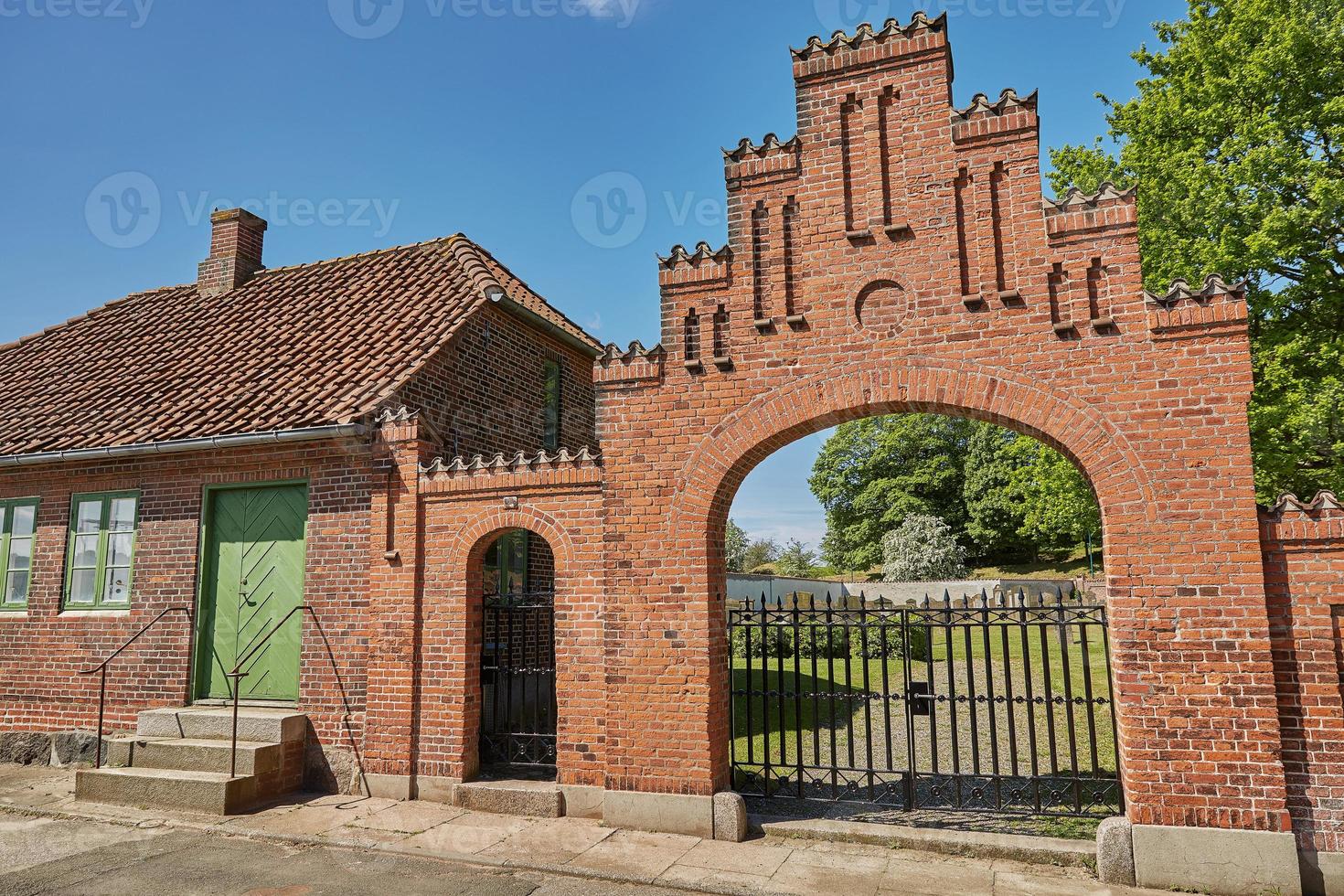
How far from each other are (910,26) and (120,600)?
36.0 ft

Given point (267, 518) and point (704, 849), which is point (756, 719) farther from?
point (267, 518)

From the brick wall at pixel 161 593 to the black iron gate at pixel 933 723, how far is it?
4.33m

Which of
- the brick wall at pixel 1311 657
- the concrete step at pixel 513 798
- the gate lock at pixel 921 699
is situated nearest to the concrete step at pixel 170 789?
the concrete step at pixel 513 798

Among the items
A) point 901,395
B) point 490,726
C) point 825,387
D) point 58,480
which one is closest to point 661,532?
point 825,387

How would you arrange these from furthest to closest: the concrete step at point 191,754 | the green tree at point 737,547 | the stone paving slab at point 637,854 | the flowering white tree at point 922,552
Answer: the green tree at point 737,547
the flowering white tree at point 922,552
the concrete step at point 191,754
the stone paving slab at point 637,854

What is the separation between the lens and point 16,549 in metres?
10.9

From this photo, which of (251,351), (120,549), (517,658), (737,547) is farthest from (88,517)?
(737,547)

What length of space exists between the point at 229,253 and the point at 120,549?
6088 millimetres

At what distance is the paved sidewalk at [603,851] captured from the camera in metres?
5.99

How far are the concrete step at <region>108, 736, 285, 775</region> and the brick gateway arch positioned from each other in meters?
1.10

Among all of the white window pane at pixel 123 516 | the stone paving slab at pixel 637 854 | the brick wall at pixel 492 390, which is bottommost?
the stone paving slab at pixel 637 854

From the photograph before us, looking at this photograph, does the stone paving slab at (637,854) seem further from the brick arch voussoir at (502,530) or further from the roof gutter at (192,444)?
the roof gutter at (192,444)

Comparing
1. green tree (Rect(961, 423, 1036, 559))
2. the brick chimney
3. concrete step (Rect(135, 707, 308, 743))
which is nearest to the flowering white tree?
green tree (Rect(961, 423, 1036, 559))

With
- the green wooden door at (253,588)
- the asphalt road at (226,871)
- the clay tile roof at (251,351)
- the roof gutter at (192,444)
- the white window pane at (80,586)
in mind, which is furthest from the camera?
the white window pane at (80,586)
